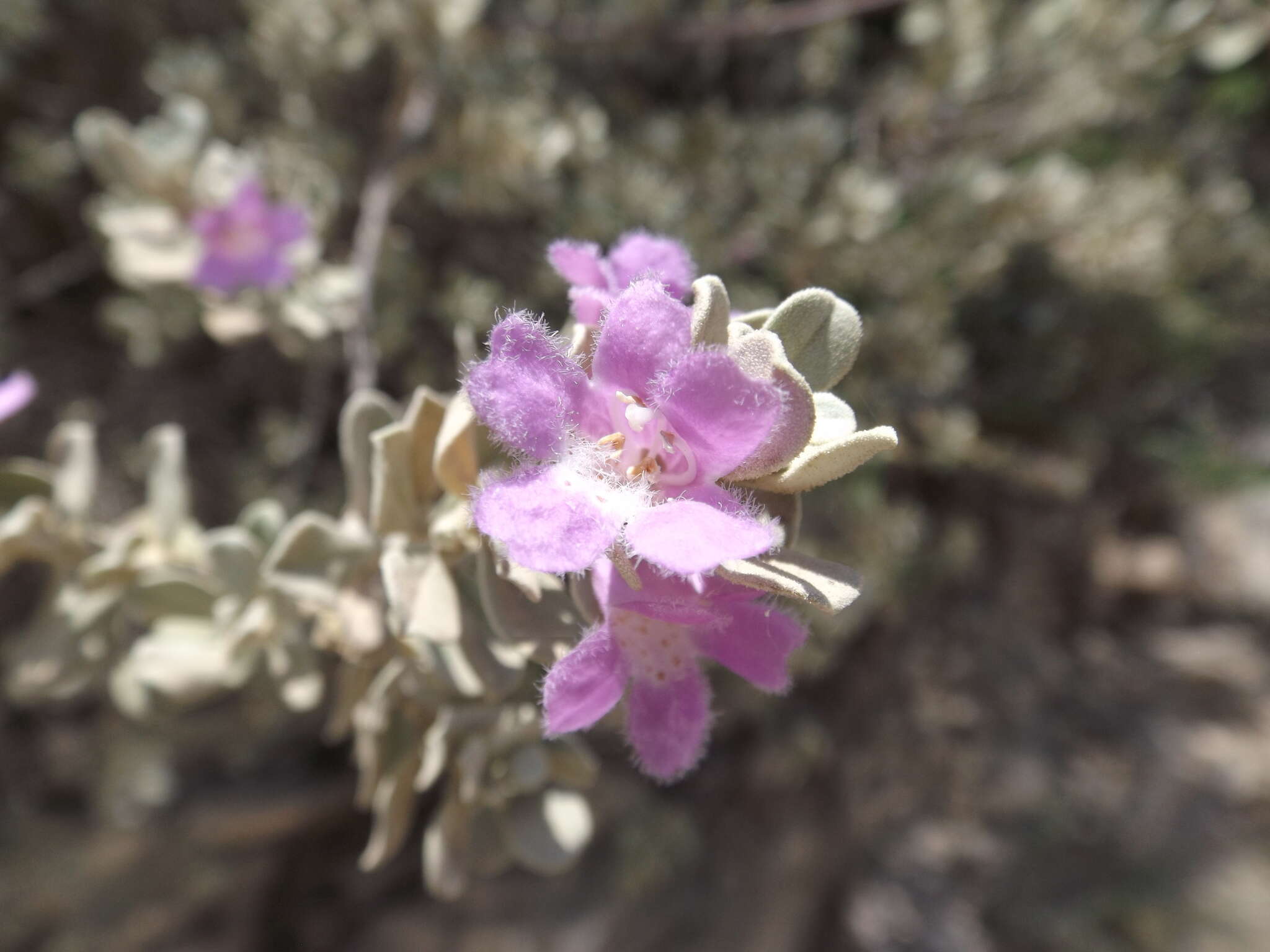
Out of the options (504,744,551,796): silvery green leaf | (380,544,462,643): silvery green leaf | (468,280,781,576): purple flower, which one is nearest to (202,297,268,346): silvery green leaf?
(380,544,462,643): silvery green leaf

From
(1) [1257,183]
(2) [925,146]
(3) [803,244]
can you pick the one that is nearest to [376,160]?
(3) [803,244]

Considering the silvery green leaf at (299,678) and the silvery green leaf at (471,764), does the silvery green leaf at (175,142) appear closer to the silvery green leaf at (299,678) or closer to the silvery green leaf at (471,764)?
the silvery green leaf at (299,678)

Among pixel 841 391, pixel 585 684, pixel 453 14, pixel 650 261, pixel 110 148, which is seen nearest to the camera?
pixel 585 684

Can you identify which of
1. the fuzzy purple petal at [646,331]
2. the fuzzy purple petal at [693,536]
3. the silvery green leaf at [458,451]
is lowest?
the silvery green leaf at [458,451]

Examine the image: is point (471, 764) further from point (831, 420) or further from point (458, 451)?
point (831, 420)

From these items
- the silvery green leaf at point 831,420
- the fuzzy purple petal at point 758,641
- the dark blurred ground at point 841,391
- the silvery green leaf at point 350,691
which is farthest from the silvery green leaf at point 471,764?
the dark blurred ground at point 841,391

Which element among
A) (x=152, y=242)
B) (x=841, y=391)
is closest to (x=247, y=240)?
(x=152, y=242)
